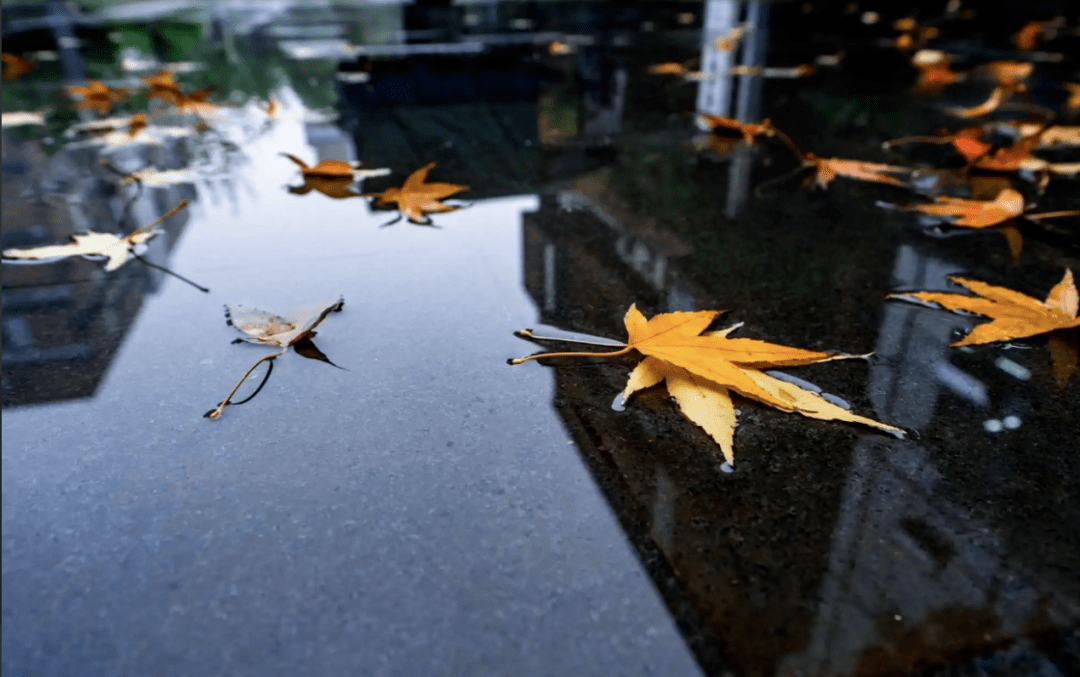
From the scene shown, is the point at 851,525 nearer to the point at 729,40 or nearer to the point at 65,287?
the point at 65,287

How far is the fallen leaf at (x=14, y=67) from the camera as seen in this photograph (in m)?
5.02

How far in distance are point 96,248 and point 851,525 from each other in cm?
176

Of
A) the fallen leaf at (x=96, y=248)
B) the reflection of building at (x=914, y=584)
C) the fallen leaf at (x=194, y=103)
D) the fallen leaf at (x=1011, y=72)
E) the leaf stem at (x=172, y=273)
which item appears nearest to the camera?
the reflection of building at (x=914, y=584)

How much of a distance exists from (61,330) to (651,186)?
160cm

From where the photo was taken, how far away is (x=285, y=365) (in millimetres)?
1236

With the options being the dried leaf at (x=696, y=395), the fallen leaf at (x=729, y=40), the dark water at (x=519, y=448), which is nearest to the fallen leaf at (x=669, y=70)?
the fallen leaf at (x=729, y=40)

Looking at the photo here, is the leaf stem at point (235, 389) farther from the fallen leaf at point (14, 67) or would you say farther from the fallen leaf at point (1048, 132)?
the fallen leaf at point (14, 67)

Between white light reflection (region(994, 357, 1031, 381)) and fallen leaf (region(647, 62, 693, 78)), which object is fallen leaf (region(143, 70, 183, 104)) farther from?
white light reflection (region(994, 357, 1031, 381))

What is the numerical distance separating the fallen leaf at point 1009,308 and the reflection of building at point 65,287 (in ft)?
5.13

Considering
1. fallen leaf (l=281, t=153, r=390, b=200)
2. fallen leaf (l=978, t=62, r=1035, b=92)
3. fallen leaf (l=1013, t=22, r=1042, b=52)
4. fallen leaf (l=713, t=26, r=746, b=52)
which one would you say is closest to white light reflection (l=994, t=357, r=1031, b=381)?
fallen leaf (l=281, t=153, r=390, b=200)

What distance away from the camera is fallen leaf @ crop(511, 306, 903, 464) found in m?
1.07

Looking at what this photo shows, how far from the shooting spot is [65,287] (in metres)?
1.54

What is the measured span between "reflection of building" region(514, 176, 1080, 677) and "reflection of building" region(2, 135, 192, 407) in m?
0.85

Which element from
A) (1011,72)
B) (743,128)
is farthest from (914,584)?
(1011,72)
